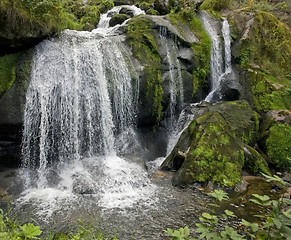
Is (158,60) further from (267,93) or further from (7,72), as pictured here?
(7,72)

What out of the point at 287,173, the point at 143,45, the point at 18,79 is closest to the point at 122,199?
the point at 18,79

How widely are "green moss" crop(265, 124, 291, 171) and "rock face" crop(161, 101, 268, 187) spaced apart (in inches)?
30.9

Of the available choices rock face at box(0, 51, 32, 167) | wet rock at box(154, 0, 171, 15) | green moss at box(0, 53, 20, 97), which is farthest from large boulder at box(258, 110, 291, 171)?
green moss at box(0, 53, 20, 97)

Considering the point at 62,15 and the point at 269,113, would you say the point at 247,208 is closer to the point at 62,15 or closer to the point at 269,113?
the point at 269,113

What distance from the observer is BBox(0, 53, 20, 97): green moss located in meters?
6.75

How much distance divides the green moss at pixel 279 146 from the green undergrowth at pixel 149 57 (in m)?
3.99

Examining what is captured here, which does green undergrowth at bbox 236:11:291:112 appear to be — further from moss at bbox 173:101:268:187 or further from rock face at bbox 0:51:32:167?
rock face at bbox 0:51:32:167

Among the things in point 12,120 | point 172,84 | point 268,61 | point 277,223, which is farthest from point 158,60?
point 277,223

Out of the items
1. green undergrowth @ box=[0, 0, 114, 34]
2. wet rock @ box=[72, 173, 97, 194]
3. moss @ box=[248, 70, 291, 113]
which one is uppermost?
green undergrowth @ box=[0, 0, 114, 34]

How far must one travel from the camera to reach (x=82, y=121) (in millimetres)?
7719

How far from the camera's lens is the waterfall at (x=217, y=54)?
11.2m

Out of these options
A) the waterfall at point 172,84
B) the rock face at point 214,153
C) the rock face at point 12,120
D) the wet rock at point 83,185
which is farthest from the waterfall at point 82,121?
the waterfall at point 172,84

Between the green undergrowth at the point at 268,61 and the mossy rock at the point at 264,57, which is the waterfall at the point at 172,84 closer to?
the mossy rock at the point at 264,57

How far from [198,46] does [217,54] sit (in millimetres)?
1251
